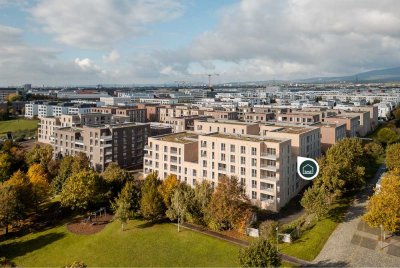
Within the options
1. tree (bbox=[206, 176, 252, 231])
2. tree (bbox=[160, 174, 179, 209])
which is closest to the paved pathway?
tree (bbox=[206, 176, 252, 231])

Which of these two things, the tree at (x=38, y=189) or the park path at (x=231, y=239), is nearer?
the park path at (x=231, y=239)

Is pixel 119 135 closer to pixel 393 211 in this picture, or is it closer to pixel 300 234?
pixel 300 234

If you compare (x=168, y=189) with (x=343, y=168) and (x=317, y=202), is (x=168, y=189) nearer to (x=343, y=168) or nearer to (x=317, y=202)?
(x=317, y=202)

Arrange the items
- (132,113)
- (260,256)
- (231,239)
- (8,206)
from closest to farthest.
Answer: (260,256), (231,239), (8,206), (132,113)

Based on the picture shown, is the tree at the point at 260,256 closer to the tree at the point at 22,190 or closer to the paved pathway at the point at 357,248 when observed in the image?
the paved pathway at the point at 357,248

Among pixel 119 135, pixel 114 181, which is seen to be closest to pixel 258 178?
pixel 114 181

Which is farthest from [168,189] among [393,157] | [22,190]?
[393,157]

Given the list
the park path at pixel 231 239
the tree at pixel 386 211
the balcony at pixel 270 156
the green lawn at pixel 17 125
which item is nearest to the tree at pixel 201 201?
the park path at pixel 231 239
